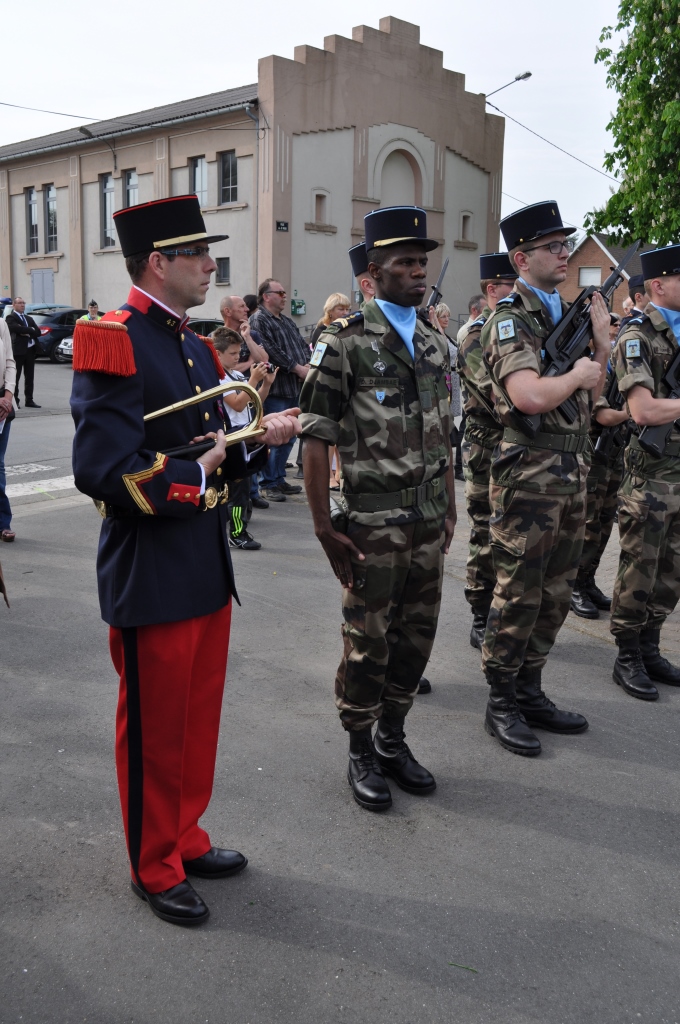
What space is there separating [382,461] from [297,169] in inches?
1009

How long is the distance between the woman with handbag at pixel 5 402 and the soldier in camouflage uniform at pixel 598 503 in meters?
4.44

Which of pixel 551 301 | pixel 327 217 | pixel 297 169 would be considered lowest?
pixel 551 301

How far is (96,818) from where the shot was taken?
3469 millimetres

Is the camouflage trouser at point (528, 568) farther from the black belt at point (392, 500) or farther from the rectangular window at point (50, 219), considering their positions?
the rectangular window at point (50, 219)

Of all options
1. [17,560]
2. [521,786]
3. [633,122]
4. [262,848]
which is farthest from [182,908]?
[633,122]

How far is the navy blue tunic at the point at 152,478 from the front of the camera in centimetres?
260

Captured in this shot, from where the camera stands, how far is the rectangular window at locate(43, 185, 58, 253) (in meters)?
35.2

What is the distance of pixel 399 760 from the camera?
3.82m

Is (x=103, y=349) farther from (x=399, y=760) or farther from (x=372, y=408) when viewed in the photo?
(x=399, y=760)

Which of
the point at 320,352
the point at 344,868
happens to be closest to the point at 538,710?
the point at 344,868

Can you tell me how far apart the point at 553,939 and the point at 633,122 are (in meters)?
19.7

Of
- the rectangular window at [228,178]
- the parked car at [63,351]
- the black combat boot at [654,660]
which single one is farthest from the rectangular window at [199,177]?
the black combat boot at [654,660]

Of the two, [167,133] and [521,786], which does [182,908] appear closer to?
[521,786]

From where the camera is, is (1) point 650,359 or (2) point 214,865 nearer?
(2) point 214,865
